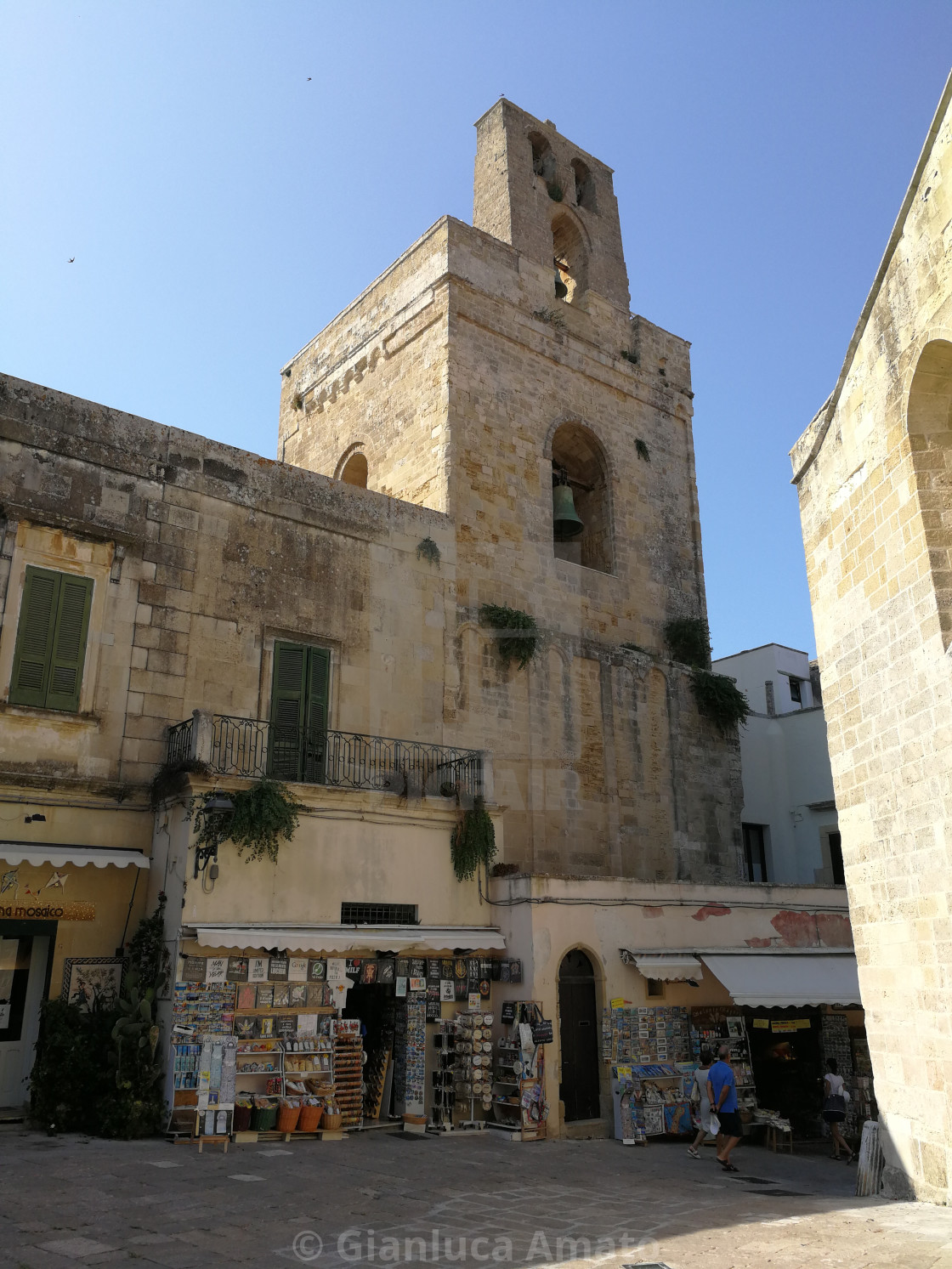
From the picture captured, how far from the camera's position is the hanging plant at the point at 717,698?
17.5 metres

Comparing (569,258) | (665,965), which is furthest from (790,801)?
(569,258)

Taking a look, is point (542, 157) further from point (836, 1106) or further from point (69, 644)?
point (836, 1106)

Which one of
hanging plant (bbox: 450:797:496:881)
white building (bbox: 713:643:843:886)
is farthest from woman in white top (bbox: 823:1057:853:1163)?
white building (bbox: 713:643:843:886)

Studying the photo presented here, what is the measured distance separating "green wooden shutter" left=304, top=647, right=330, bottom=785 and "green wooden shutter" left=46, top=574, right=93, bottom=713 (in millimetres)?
2854

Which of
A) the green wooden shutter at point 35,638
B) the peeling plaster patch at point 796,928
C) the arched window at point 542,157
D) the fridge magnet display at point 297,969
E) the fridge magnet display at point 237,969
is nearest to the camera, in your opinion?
the fridge magnet display at point 237,969

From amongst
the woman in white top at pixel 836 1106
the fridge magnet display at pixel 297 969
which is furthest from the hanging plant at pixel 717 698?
the fridge magnet display at pixel 297 969

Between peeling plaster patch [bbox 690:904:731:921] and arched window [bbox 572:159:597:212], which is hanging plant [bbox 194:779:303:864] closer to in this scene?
peeling plaster patch [bbox 690:904:731:921]

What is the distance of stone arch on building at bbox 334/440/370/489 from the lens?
18.3m

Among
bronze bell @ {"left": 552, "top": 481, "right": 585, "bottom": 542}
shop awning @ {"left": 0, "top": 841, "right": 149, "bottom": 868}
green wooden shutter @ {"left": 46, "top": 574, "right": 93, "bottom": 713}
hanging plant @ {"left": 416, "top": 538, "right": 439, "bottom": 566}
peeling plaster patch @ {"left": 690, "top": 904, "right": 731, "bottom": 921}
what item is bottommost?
peeling plaster patch @ {"left": 690, "top": 904, "right": 731, "bottom": 921}

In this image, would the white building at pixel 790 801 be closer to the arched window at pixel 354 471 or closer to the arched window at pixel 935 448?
the arched window at pixel 354 471

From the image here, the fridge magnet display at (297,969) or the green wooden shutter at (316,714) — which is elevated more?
the green wooden shutter at (316,714)

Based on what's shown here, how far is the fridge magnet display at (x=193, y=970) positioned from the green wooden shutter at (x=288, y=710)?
2.73m

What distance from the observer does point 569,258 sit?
1989 cm

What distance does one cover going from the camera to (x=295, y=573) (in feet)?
43.5
